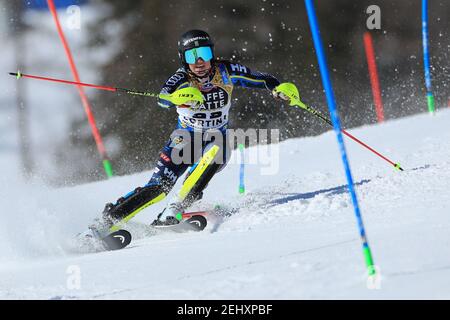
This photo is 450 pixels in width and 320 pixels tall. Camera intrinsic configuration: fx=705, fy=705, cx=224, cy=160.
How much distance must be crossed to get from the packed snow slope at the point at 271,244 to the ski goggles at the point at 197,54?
3.66 ft

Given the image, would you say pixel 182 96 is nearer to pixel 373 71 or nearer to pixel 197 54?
pixel 197 54

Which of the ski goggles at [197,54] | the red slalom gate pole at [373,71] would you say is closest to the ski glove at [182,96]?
the ski goggles at [197,54]

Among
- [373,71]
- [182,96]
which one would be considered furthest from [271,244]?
[373,71]

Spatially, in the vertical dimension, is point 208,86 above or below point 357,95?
below

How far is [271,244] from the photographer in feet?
11.6

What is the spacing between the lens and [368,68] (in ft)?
52.1

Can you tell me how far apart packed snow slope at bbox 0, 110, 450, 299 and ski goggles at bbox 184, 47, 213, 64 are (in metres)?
1.12

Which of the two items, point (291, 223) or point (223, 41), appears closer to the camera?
point (291, 223)

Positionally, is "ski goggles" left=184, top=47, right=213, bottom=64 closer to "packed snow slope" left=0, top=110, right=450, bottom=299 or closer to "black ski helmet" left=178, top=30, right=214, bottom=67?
"black ski helmet" left=178, top=30, right=214, bottom=67

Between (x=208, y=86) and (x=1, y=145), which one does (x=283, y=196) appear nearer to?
(x=208, y=86)

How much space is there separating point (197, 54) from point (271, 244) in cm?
179

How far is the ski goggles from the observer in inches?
191
